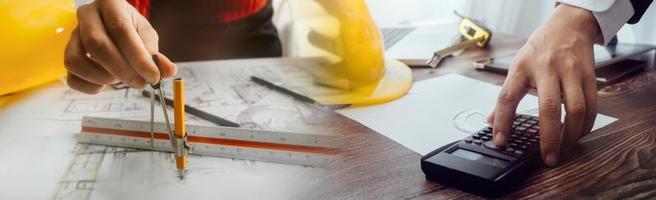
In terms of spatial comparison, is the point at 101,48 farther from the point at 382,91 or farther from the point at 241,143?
the point at 382,91

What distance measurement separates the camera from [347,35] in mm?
514

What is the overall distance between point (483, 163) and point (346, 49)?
198mm

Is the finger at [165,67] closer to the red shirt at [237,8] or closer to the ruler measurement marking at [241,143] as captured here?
the ruler measurement marking at [241,143]

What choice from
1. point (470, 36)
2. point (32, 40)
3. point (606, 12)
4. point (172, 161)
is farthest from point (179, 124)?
point (470, 36)

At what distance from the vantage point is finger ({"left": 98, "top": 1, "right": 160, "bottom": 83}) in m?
0.34

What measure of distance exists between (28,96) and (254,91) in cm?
20

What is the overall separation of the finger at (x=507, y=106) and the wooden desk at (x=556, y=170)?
1.5 inches

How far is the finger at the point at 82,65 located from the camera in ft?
1.23

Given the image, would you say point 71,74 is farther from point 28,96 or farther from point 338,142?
point 338,142

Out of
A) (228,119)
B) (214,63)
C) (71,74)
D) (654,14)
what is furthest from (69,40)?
(654,14)

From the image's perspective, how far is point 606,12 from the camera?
52cm

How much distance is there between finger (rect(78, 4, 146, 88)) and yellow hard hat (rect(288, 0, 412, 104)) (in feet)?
0.57

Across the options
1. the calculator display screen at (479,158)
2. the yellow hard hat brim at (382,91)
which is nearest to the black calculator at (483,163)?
the calculator display screen at (479,158)

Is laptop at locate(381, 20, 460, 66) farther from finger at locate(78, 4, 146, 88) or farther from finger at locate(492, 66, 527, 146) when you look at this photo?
finger at locate(78, 4, 146, 88)
